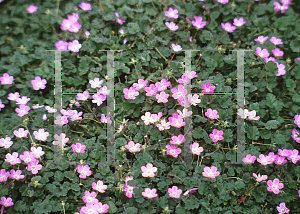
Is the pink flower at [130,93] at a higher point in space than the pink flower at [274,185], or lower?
higher

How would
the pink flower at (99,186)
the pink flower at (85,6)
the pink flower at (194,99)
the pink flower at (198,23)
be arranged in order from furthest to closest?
1. the pink flower at (85,6)
2. the pink flower at (198,23)
3. the pink flower at (194,99)
4. the pink flower at (99,186)

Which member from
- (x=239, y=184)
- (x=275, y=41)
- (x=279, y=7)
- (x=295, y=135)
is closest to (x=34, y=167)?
(x=239, y=184)

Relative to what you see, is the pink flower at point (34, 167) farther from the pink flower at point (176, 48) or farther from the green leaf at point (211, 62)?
the green leaf at point (211, 62)

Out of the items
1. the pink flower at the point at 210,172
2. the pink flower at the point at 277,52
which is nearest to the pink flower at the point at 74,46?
the pink flower at the point at 210,172

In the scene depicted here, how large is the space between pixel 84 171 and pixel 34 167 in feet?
1.39

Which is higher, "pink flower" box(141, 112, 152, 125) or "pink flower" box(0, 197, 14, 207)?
"pink flower" box(141, 112, 152, 125)

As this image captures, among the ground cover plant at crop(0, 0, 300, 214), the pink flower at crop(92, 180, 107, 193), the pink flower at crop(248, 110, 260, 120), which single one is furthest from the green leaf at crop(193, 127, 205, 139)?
the pink flower at crop(92, 180, 107, 193)

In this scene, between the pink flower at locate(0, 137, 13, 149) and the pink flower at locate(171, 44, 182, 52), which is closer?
the pink flower at locate(0, 137, 13, 149)

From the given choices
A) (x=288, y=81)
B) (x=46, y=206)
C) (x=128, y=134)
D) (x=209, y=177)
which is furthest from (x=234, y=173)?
(x=46, y=206)

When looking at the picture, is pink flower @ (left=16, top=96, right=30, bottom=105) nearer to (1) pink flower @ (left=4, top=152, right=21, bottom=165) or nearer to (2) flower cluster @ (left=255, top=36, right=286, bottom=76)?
(1) pink flower @ (left=4, top=152, right=21, bottom=165)

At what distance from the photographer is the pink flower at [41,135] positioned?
7.94 ft

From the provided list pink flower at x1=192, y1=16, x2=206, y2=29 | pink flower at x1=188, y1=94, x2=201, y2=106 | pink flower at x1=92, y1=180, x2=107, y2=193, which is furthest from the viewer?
pink flower at x1=192, y1=16, x2=206, y2=29

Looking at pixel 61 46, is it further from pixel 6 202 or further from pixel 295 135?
pixel 295 135

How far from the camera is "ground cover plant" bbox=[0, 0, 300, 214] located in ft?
7.27
